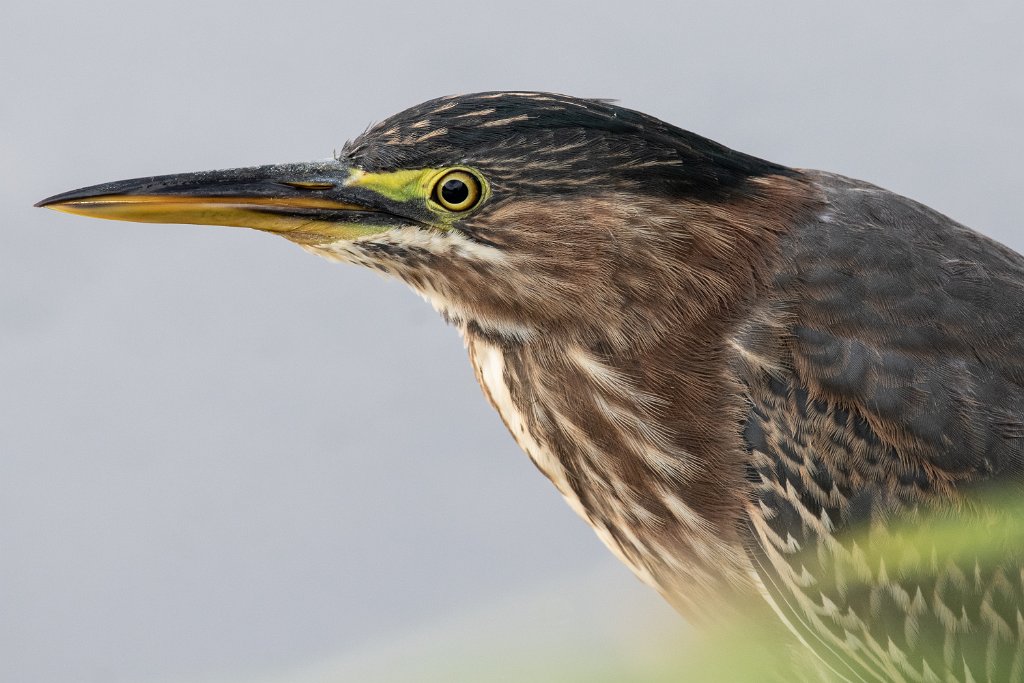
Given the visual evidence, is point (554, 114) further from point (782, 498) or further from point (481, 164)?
point (782, 498)

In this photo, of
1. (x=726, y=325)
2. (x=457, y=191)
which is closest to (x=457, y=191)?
(x=457, y=191)

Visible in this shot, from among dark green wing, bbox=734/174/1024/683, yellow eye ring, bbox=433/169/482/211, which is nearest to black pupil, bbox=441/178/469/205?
yellow eye ring, bbox=433/169/482/211

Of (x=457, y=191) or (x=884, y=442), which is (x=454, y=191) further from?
(x=884, y=442)

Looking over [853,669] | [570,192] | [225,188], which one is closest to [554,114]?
[570,192]

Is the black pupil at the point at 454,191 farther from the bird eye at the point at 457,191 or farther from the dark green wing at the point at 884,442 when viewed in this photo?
the dark green wing at the point at 884,442

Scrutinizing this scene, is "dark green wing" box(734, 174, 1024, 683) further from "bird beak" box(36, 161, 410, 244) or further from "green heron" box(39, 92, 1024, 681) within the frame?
"bird beak" box(36, 161, 410, 244)

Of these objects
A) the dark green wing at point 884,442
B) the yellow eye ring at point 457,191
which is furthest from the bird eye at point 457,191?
the dark green wing at point 884,442
